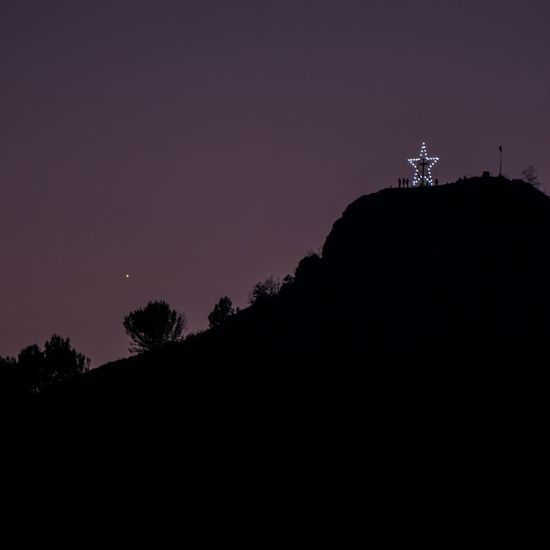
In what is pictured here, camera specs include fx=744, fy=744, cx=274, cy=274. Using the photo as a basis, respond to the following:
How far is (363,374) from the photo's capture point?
237 feet

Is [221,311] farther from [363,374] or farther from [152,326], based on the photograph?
[363,374]

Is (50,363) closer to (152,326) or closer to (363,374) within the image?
(152,326)

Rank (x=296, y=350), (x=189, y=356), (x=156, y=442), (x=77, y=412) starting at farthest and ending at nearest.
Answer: (x=189, y=356)
(x=296, y=350)
(x=77, y=412)
(x=156, y=442)

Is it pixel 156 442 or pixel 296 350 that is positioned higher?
pixel 296 350

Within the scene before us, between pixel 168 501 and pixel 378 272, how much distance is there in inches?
1857

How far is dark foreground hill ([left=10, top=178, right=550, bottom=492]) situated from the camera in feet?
184

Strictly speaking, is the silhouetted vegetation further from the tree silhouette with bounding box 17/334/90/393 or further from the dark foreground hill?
the dark foreground hill

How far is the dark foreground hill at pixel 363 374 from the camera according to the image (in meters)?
56.2

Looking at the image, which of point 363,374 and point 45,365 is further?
point 45,365

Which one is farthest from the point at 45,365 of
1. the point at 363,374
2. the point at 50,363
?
the point at 363,374

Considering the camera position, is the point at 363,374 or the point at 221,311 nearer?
the point at 363,374

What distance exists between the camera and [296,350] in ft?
271

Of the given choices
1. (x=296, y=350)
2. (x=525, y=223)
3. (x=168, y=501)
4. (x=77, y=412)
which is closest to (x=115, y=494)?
(x=168, y=501)

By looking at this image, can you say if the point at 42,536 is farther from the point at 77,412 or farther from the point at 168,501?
the point at 77,412
